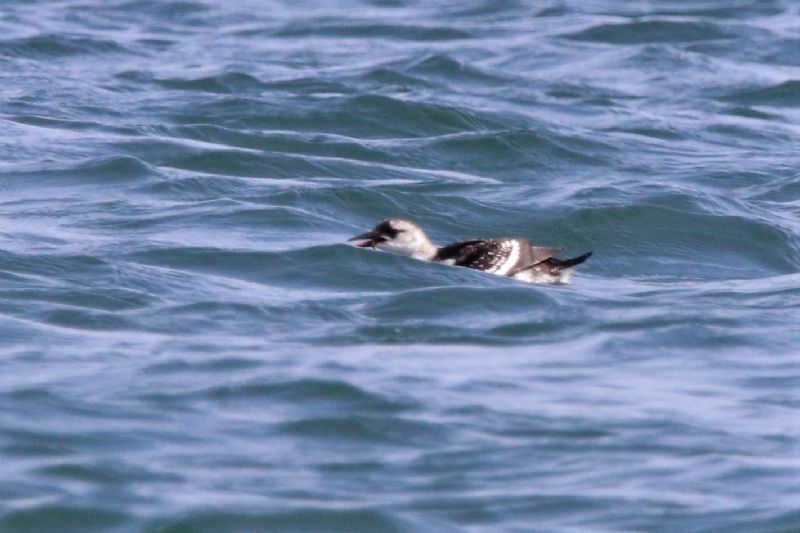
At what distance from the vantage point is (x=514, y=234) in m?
13.1

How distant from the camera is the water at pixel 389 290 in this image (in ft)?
23.4

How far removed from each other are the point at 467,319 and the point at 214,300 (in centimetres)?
153

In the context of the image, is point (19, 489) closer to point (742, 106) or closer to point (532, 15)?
point (742, 106)

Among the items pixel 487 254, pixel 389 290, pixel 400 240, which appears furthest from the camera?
pixel 400 240

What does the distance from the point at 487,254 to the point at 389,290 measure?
79 centimetres

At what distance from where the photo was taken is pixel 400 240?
37.7 feet

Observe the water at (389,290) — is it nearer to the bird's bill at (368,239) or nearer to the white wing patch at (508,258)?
the bird's bill at (368,239)

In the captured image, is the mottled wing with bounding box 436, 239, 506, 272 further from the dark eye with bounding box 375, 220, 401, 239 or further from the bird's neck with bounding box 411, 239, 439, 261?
the dark eye with bounding box 375, 220, 401, 239

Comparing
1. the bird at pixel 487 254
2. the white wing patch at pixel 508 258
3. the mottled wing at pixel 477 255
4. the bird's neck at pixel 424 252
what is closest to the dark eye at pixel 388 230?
the bird at pixel 487 254

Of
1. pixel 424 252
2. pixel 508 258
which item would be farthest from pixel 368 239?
pixel 508 258

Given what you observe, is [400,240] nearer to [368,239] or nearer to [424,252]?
[424,252]

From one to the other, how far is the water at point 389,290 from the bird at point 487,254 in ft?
0.64

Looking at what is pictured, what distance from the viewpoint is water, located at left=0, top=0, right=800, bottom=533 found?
712 centimetres

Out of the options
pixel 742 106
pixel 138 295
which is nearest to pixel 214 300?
pixel 138 295
